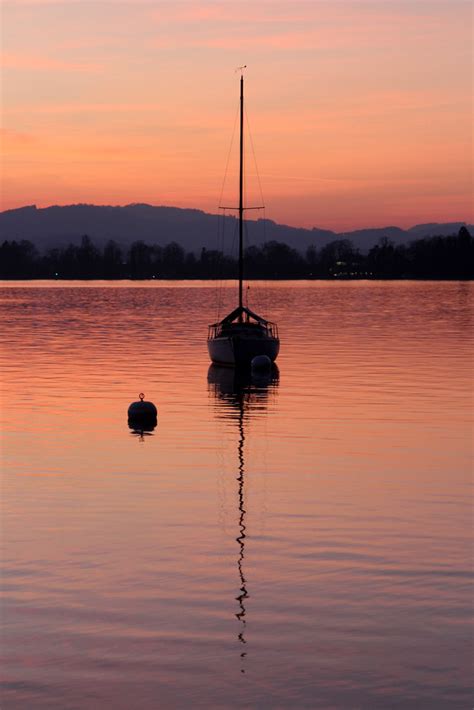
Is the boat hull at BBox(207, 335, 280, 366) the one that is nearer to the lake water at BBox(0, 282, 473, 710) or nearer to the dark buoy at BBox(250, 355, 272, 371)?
the dark buoy at BBox(250, 355, 272, 371)

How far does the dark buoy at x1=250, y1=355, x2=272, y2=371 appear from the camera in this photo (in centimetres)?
5828

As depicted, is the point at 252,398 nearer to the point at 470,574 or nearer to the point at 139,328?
the point at 470,574

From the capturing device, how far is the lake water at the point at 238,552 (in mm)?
13555

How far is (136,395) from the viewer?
157 feet

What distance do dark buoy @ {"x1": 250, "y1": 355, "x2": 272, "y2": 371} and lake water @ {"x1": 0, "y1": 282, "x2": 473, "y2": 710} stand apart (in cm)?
1017

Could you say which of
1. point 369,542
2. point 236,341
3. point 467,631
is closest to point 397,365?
point 236,341

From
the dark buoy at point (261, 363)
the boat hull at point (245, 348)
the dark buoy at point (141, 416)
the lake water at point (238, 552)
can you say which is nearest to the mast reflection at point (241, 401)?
the lake water at point (238, 552)

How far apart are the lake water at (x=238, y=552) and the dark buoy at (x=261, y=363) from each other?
10174mm

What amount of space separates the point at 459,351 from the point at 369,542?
56155mm

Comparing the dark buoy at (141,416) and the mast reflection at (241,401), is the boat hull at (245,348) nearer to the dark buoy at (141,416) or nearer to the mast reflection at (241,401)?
the mast reflection at (241,401)

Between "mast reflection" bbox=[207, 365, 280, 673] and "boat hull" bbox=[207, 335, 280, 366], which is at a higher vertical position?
"boat hull" bbox=[207, 335, 280, 366]

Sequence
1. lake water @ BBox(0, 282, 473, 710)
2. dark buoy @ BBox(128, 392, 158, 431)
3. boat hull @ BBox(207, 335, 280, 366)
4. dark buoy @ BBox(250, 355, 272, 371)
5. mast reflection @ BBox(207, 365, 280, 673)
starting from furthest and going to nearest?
boat hull @ BBox(207, 335, 280, 366)
dark buoy @ BBox(250, 355, 272, 371)
dark buoy @ BBox(128, 392, 158, 431)
mast reflection @ BBox(207, 365, 280, 673)
lake water @ BBox(0, 282, 473, 710)

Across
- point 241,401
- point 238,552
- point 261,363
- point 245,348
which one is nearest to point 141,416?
point 241,401

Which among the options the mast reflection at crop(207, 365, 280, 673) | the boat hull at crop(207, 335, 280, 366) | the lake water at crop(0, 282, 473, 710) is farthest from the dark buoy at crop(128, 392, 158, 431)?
the boat hull at crop(207, 335, 280, 366)
